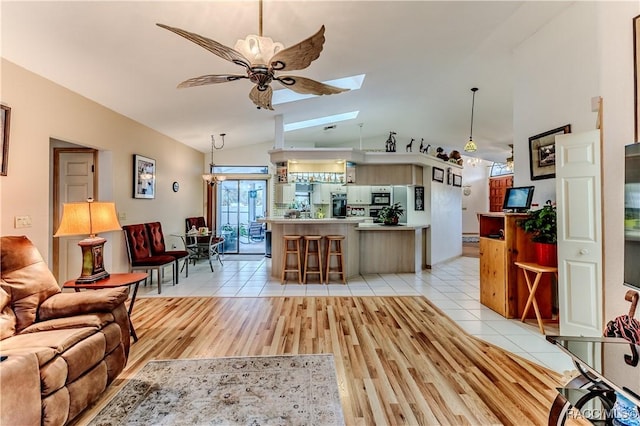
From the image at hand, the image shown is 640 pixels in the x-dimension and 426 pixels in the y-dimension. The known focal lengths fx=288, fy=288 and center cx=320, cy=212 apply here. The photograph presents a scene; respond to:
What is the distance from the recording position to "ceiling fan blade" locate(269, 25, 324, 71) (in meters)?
1.93

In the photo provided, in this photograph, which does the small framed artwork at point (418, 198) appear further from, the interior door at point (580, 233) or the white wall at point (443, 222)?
the interior door at point (580, 233)

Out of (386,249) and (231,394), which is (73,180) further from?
(386,249)

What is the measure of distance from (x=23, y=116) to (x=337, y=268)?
4.49m

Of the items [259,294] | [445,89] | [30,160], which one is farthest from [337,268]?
[30,160]

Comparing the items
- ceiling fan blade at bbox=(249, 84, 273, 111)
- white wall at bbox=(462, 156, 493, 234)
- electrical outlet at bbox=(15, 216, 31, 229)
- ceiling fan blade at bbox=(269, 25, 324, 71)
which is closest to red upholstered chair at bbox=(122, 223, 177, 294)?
electrical outlet at bbox=(15, 216, 31, 229)

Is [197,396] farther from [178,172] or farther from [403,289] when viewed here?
[178,172]

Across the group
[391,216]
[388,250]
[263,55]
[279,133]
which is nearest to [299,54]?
[263,55]

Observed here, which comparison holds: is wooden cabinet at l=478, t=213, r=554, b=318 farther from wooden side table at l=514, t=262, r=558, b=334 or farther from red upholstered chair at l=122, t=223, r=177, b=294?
red upholstered chair at l=122, t=223, r=177, b=294

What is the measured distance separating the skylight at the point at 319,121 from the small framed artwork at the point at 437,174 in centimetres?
221

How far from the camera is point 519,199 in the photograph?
134 inches

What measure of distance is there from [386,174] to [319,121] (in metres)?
2.04

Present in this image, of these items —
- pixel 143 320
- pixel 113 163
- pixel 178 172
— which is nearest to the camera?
pixel 143 320

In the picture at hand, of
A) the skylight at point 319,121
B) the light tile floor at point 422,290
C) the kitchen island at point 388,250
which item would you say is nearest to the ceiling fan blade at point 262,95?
the light tile floor at point 422,290

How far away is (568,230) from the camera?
257 centimetres
